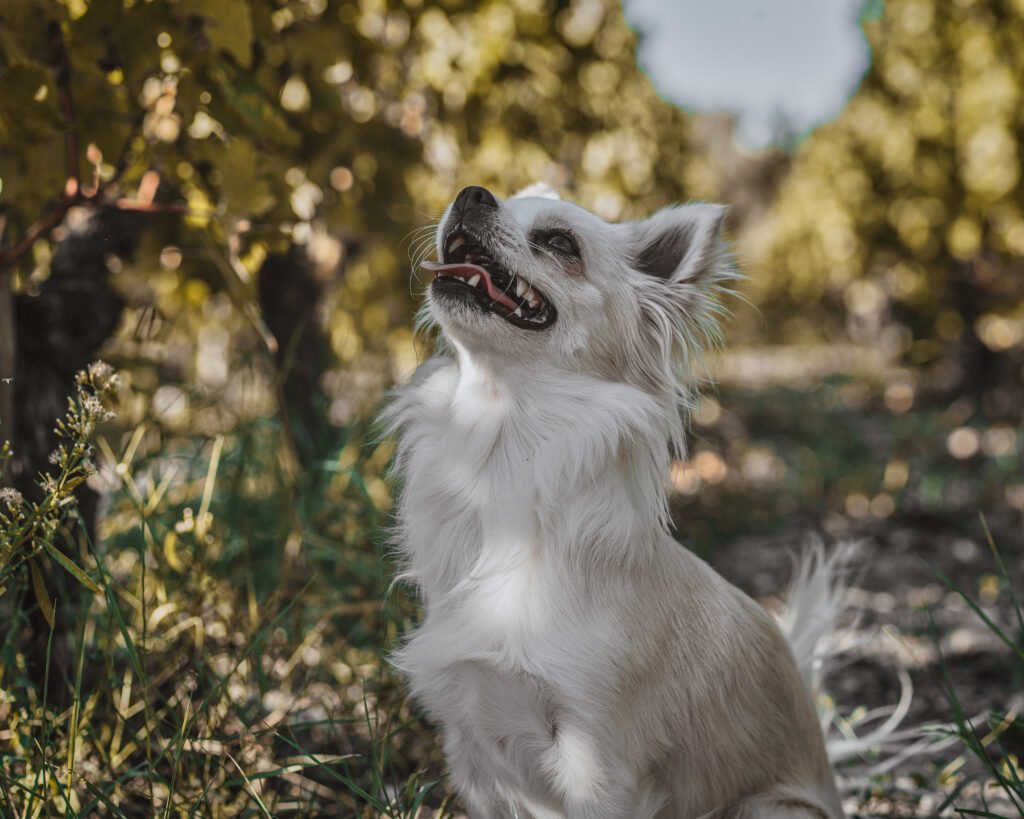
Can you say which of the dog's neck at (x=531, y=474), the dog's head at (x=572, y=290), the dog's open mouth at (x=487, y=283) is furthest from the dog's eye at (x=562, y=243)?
the dog's neck at (x=531, y=474)

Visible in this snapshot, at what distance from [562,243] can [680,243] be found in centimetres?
30

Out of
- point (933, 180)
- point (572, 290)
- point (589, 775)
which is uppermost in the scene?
point (572, 290)

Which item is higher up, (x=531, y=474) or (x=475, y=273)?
(x=475, y=273)

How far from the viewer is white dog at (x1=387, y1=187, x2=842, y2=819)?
186 cm

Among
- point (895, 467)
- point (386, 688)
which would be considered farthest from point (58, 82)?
point (895, 467)

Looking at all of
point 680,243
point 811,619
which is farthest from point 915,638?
point 680,243

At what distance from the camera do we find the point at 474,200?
217cm

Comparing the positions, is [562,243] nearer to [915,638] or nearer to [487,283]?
[487,283]

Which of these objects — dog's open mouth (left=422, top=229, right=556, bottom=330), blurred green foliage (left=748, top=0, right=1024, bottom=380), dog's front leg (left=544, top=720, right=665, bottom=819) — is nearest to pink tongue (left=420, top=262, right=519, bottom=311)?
dog's open mouth (left=422, top=229, right=556, bottom=330)

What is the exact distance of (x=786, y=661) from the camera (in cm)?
221

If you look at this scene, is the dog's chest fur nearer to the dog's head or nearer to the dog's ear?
the dog's head

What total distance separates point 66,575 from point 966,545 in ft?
16.6

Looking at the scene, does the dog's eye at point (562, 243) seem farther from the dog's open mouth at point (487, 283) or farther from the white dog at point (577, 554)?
the dog's open mouth at point (487, 283)

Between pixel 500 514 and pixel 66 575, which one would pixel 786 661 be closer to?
pixel 500 514
